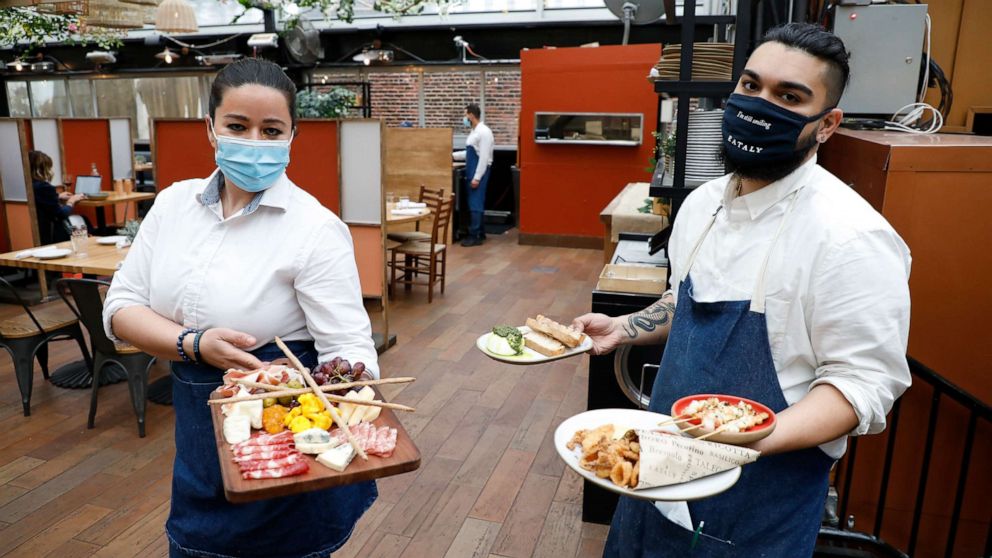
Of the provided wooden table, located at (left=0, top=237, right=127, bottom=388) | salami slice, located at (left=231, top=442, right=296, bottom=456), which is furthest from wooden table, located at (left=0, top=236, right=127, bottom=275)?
salami slice, located at (left=231, top=442, right=296, bottom=456)

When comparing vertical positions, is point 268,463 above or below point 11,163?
below

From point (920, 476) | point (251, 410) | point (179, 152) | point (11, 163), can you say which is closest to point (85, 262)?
point (179, 152)

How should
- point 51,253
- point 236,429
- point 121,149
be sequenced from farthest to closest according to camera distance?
point 121,149 → point 51,253 → point 236,429

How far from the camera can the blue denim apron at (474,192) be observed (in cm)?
942

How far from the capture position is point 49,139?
7391 millimetres

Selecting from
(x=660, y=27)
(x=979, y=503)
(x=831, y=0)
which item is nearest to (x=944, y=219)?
(x=979, y=503)

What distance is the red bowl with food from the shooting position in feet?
3.77

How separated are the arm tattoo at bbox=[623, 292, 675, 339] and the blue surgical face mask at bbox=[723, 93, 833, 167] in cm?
44

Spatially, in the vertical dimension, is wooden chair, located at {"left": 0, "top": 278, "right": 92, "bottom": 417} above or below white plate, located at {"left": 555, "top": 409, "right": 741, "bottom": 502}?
below

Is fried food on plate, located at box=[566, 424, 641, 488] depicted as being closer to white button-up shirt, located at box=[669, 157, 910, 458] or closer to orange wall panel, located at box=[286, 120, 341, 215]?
white button-up shirt, located at box=[669, 157, 910, 458]

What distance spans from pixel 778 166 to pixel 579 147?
7.76 m

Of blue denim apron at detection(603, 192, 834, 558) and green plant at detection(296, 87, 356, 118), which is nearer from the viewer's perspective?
blue denim apron at detection(603, 192, 834, 558)

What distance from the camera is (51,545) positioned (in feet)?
9.38

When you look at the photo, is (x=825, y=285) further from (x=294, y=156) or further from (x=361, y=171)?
(x=294, y=156)
